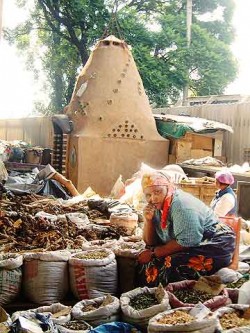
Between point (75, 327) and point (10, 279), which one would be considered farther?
point (10, 279)

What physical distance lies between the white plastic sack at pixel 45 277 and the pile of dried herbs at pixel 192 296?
115 cm

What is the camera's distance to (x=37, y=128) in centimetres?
2272

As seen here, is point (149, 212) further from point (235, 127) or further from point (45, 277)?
point (235, 127)

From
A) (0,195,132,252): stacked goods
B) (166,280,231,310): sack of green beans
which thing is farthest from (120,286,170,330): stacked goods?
(0,195,132,252): stacked goods

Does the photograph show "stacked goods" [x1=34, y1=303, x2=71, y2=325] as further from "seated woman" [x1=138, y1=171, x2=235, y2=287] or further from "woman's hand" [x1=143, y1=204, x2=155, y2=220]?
"woman's hand" [x1=143, y1=204, x2=155, y2=220]

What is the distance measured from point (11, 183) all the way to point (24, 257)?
7285 mm

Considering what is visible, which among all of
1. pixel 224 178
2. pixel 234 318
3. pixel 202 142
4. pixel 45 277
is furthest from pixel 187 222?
pixel 202 142

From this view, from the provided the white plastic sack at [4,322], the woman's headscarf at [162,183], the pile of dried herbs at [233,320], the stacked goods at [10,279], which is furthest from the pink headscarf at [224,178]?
the white plastic sack at [4,322]

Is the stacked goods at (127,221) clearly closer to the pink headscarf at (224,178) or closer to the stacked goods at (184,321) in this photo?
the pink headscarf at (224,178)

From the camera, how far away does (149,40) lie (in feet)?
73.2

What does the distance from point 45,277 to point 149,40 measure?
19.0m

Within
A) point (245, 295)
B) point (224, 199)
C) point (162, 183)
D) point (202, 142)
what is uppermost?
point (202, 142)

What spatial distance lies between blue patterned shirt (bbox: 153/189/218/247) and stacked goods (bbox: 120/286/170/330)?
0.57 meters

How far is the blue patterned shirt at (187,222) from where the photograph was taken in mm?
4371
